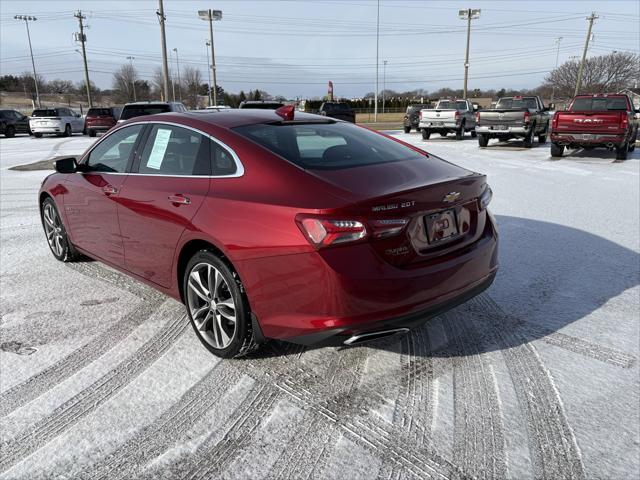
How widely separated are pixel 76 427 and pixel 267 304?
1.21 m

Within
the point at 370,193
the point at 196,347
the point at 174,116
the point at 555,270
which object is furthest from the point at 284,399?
the point at 555,270

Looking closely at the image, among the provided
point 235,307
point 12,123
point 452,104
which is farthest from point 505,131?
point 12,123

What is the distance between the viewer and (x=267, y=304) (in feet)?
9.30

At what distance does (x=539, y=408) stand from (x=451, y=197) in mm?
1309

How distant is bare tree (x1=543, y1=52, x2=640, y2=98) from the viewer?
215ft

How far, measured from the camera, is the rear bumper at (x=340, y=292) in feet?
8.45

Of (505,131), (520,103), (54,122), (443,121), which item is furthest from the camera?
(54,122)

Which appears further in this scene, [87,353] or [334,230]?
[87,353]

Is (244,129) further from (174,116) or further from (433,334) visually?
(433,334)

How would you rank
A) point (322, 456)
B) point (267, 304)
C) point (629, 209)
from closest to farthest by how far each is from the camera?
point (322, 456) → point (267, 304) → point (629, 209)

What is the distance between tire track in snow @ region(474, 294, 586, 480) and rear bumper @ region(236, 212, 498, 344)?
0.67 metres

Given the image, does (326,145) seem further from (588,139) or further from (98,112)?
(98,112)

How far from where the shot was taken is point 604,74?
6706 cm

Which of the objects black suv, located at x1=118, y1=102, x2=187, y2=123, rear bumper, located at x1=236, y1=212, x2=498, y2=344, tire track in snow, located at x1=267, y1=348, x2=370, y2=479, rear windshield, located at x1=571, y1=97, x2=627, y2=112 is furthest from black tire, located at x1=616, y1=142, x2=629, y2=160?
tire track in snow, located at x1=267, y1=348, x2=370, y2=479
